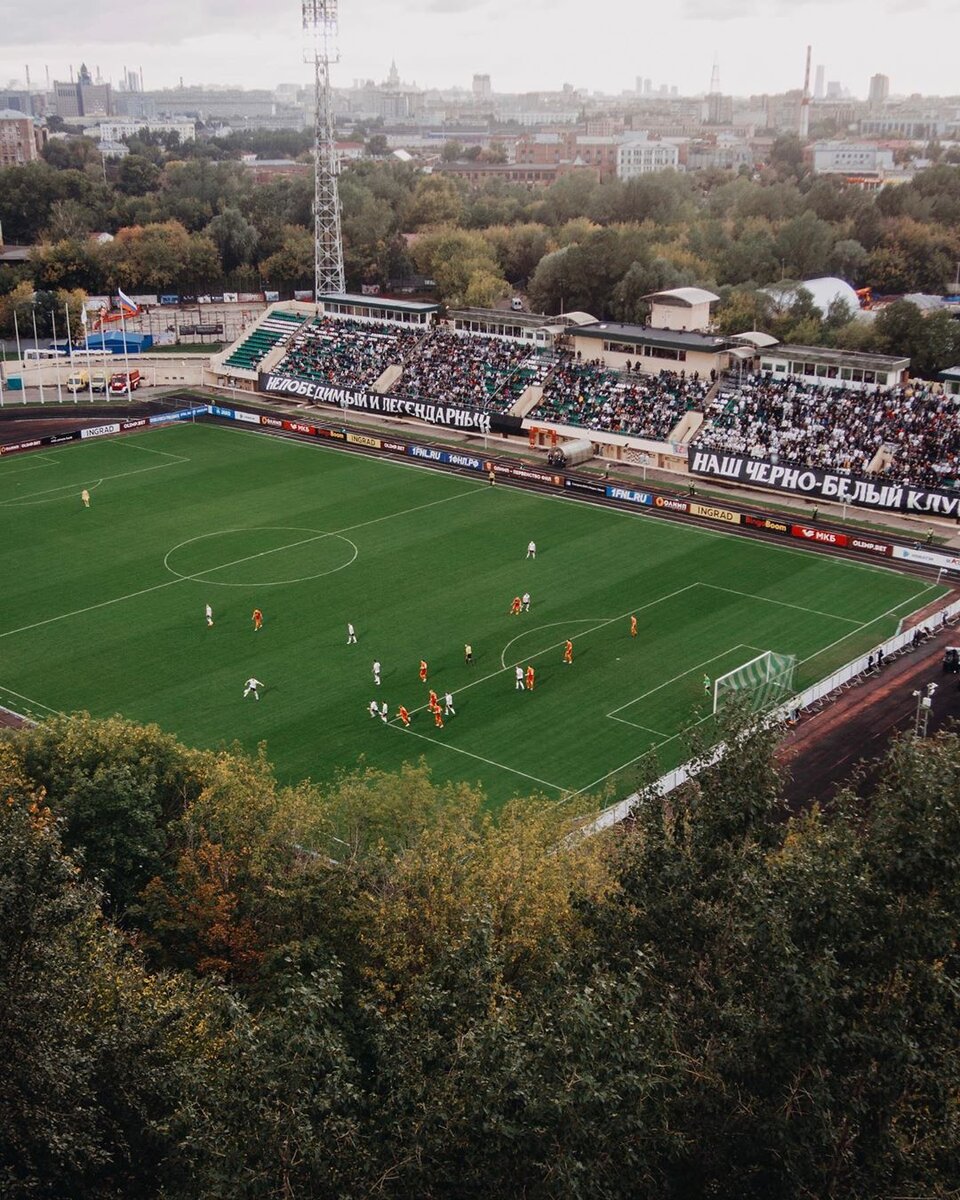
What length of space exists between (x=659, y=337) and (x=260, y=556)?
33.8 metres

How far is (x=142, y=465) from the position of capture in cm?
7825

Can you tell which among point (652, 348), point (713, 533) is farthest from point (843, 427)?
point (652, 348)

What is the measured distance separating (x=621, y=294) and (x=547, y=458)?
39.8 m

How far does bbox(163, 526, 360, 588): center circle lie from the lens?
58.0m

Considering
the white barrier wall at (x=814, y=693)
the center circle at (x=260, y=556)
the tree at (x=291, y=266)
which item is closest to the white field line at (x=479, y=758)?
the white barrier wall at (x=814, y=693)

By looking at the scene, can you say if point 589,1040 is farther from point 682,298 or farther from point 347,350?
point 347,350

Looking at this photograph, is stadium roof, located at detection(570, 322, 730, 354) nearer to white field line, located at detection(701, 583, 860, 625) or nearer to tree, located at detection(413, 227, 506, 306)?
white field line, located at detection(701, 583, 860, 625)

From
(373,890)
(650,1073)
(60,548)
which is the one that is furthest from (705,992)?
(60,548)

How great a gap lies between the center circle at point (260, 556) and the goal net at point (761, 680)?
2154 centimetres

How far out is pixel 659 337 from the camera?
268 ft

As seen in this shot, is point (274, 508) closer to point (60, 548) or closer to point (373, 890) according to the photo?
point (60, 548)

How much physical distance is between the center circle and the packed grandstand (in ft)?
78.2

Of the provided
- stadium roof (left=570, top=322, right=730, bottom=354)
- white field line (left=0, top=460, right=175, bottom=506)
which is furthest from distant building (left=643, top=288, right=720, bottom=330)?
white field line (left=0, top=460, right=175, bottom=506)

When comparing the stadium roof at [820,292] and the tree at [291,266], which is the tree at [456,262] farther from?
the stadium roof at [820,292]
